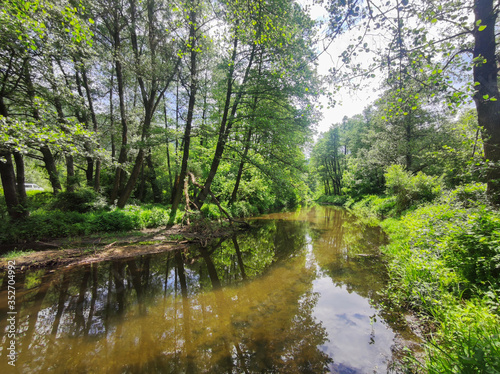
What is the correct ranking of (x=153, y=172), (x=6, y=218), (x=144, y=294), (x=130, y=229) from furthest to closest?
1. (x=153, y=172)
2. (x=130, y=229)
3. (x=6, y=218)
4. (x=144, y=294)

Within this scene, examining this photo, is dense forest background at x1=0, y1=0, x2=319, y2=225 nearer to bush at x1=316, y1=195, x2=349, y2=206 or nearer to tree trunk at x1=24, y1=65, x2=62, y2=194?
tree trunk at x1=24, y1=65, x2=62, y2=194

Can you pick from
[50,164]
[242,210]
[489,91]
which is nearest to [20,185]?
[50,164]

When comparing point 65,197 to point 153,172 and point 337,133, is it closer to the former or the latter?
point 153,172

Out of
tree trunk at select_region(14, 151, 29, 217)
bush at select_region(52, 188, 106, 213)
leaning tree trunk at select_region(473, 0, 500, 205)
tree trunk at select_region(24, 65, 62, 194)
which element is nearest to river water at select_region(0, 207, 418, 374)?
leaning tree trunk at select_region(473, 0, 500, 205)

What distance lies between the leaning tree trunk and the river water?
3.62 meters

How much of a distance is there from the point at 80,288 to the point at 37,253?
3106mm

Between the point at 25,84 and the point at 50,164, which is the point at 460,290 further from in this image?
the point at 50,164

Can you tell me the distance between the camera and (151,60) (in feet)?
A: 36.4

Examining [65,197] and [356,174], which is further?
[356,174]

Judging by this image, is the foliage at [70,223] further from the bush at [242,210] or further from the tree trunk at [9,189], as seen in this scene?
the bush at [242,210]

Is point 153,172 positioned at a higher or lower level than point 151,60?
lower

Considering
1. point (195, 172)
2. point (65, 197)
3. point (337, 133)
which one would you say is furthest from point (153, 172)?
point (337, 133)

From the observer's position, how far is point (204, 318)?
13.0 feet

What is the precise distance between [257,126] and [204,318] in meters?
9.26
